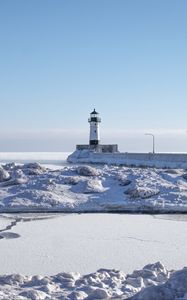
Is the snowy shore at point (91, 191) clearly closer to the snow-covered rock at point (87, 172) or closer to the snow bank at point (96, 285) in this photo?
the snow-covered rock at point (87, 172)

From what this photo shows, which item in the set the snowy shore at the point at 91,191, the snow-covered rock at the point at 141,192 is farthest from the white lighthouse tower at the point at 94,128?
the snow-covered rock at the point at 141,192

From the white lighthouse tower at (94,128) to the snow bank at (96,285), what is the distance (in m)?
52.0

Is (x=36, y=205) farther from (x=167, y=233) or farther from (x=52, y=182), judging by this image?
(x=167, y=233)

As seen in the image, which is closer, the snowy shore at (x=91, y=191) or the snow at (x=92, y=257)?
the snow at (x=92, y=257)

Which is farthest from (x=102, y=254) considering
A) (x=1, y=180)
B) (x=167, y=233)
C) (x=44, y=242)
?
(x=1, y=180)

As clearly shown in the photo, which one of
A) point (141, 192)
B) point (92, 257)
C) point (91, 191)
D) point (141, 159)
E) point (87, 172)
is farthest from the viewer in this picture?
point (141, 159)

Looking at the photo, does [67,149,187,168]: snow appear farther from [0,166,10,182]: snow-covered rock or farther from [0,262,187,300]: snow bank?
[0,262,187,300]: snow bank

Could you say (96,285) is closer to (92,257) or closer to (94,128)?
(92,257)

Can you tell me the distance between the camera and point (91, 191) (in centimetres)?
1714

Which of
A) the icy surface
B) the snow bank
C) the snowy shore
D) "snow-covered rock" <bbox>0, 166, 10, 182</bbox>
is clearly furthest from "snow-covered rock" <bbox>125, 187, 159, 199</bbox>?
the snow bank

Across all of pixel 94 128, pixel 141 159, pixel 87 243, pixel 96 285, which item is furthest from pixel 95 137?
pixel 96 285

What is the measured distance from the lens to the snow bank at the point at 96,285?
5.63 meters

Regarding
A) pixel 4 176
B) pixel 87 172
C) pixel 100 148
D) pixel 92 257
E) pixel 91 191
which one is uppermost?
pixel 100 148

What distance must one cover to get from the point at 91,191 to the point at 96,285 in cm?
1046
